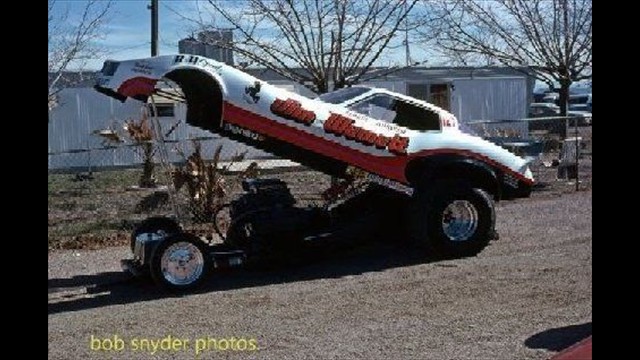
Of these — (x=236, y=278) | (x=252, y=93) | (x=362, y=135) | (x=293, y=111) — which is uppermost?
(x=252, y=93)

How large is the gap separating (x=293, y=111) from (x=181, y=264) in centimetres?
190

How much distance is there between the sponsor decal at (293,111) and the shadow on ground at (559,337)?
3453 mm

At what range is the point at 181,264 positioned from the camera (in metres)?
7.91

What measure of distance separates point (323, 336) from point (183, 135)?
17.6 meters

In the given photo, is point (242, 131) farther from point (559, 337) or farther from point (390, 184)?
point (559, 337)

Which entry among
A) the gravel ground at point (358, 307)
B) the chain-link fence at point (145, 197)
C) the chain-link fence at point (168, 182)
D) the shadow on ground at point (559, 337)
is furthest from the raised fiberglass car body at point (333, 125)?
the shadow on ground at point (559, 337)

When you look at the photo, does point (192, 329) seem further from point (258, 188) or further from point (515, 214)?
point (515, 214)

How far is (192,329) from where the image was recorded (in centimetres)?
656

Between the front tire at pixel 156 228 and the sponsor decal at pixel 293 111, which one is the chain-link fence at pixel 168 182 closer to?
the front tire at pixel 156 228

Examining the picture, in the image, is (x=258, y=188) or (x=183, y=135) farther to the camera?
(x=183, y=135)

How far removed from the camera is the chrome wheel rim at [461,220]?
9.34 metres

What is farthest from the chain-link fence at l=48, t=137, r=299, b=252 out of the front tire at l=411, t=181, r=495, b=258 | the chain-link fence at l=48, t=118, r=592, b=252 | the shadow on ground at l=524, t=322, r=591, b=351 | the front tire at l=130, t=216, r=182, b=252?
the shadow on ground at l=524, t=322, r=591, b=351

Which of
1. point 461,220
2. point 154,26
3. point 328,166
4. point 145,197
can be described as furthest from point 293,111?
point 154,26
